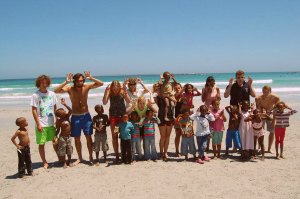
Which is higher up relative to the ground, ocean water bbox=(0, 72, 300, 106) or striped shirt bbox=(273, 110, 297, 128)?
striped shirt bbox=(273, 110, 297, 128)

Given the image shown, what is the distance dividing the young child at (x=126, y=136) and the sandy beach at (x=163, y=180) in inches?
10.3

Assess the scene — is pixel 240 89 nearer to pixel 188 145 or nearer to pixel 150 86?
pixel 188 145

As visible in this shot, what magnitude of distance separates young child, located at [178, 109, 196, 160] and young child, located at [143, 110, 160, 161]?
636 mm

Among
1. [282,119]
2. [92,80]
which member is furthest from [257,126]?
[92,80]

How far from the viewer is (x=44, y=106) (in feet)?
20.2

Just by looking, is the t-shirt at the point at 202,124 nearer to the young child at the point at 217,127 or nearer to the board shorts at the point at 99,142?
the young child at the point at 217,127

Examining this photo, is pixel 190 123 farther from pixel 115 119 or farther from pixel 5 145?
pixel 5 145

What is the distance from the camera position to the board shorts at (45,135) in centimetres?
614

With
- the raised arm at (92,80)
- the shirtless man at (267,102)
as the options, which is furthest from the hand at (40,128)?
the shirtless man at (267,102)

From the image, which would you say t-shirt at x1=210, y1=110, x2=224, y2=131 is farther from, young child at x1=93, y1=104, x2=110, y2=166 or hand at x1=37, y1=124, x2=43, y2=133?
hand at x1=37, y1=124, x2=43, y2=133

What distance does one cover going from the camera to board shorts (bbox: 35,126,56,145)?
20.1ft

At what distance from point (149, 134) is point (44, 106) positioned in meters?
2.48

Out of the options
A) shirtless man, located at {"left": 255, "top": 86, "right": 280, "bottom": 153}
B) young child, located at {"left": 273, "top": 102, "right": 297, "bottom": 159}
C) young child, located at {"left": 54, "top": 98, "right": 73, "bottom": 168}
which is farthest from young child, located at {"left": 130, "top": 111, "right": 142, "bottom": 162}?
young child, located at {"left": 273, "top": 102, "right": 297, "bottom": 159}

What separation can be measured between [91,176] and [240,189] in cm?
296
